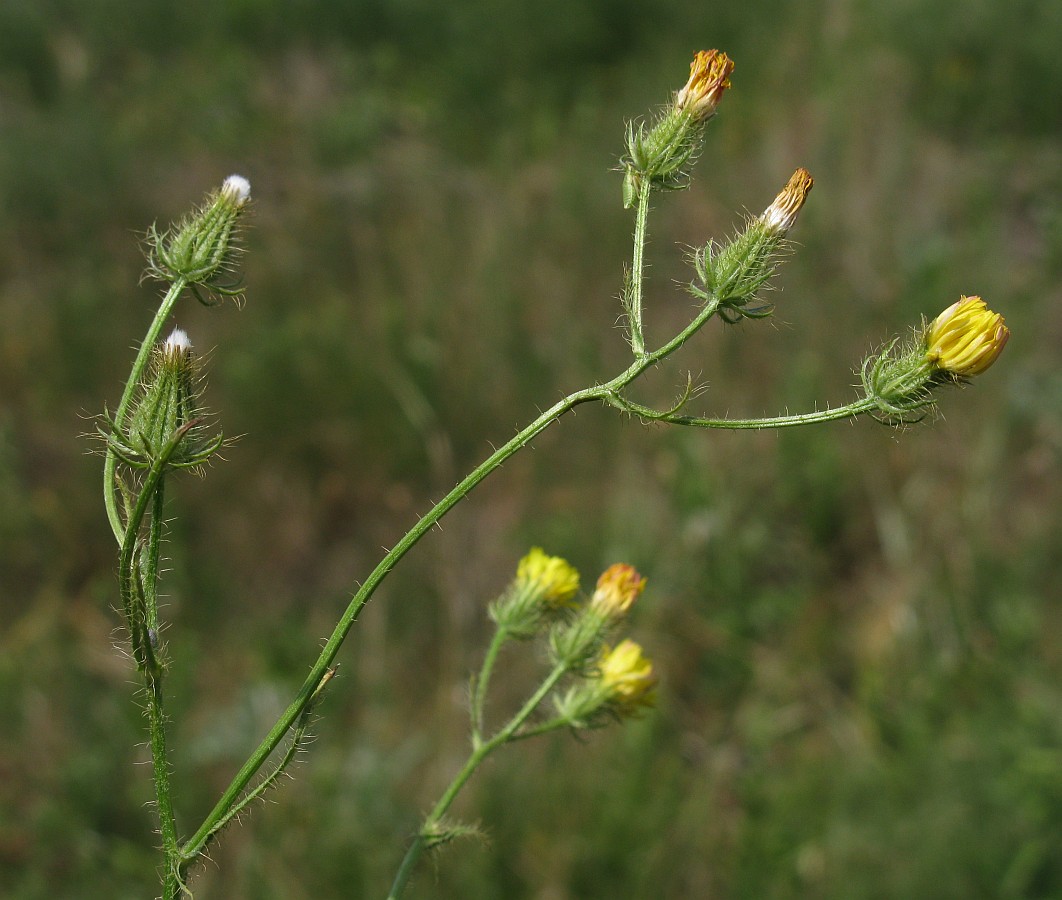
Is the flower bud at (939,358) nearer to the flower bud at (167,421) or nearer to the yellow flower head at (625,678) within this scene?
the yellow flower head at (625,678)

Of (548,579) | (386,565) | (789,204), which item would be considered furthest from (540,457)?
(386,565)

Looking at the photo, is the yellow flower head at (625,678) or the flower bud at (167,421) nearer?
the flower bud at (167,421)

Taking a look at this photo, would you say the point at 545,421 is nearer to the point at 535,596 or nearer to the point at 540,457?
the point at 535,596

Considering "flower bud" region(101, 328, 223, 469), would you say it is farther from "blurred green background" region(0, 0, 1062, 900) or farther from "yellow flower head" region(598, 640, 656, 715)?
"blurred green background" region(0, 0, 1062, 900)

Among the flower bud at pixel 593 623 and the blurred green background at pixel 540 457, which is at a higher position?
the blurred green background at pixel 540 457

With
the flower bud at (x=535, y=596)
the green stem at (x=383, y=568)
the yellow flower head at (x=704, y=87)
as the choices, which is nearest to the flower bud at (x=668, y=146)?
the yellow flower head at (x=704, y=87)

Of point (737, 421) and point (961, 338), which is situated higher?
point (961, 338)
